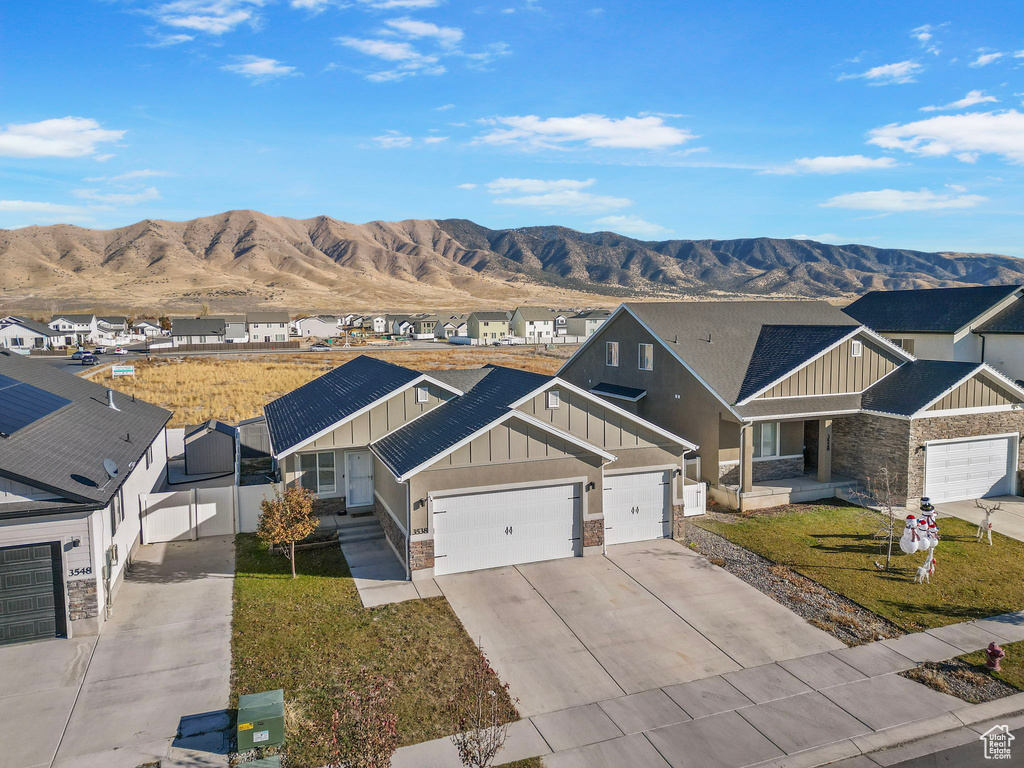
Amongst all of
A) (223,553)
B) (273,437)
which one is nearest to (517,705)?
(223,553)

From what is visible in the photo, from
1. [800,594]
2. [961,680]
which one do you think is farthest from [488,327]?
[961,680]

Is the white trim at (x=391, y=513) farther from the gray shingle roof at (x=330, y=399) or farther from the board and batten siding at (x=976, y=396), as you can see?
the board and batten siding at (x=976, y=396)

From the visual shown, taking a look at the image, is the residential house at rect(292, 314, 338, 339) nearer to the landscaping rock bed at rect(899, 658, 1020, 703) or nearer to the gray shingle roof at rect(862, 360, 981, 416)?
the gray shingle roof at rect(862, 360, 981, 416)

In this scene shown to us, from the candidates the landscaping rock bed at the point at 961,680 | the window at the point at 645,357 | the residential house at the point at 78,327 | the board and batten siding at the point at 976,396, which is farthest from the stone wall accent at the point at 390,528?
the residential house at the point at 78,327

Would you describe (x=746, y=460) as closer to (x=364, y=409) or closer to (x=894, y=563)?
(x=894, y=563)

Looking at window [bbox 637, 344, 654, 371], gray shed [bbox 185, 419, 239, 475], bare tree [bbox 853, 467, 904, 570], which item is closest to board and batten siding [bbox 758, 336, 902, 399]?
bare tree [bbox 853, 467, 904, 570]

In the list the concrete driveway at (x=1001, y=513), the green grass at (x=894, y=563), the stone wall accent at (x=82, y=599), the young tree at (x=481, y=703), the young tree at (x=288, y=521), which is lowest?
the green grass at (x=894, y=563)
